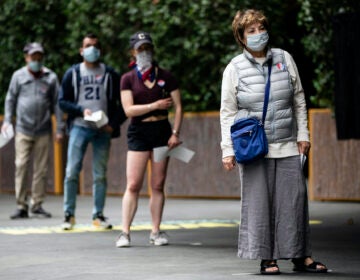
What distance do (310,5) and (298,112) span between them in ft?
27.2

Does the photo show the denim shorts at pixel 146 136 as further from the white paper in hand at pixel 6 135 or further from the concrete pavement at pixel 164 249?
the white paper in hand at pixel 6 135

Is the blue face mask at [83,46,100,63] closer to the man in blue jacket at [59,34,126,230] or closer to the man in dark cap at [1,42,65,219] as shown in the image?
the man in blue jacket at [59,34,126,230]

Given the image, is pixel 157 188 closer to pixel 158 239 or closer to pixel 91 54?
pixel 158 239

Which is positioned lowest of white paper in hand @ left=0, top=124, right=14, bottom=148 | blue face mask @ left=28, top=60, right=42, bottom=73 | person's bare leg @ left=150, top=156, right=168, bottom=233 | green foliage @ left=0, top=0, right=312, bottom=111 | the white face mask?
person's bare leg @ left=150, top=156, right=168, bottom=233

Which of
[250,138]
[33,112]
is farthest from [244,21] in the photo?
[33,112]

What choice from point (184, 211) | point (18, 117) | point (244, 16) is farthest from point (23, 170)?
point (244, 16)

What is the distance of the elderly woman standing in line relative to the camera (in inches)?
377

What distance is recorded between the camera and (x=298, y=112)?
9.82 metres

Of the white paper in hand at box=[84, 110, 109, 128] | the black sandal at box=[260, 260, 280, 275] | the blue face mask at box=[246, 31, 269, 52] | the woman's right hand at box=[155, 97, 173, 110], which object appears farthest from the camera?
the white paper in hand at box=[84, 110, 109, 128]

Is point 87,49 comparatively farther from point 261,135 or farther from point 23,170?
point 261,135

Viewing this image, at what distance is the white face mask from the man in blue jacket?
1.61 metres

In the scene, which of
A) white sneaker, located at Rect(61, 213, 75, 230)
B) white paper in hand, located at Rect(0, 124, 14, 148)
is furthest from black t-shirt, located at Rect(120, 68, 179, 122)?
white paper in hand, located at Rect(0, 124, 14, 148)

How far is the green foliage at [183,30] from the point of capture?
63.5 feet

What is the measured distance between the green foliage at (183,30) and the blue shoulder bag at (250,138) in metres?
9.38
